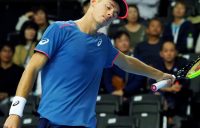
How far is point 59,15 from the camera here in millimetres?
12141

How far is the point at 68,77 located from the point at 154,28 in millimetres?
5723

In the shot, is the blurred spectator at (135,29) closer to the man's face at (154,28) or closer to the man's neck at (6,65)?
the man's face at (154,28)

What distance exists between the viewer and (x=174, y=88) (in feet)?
28.4

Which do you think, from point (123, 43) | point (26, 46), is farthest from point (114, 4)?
point (26, 46)

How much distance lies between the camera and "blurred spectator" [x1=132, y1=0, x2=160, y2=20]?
37.4 ft

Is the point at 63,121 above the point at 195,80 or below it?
below

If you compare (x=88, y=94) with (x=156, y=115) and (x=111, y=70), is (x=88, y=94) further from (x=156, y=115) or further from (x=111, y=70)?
(x=111, y=70)

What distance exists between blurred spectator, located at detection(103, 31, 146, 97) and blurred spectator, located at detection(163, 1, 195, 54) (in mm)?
845

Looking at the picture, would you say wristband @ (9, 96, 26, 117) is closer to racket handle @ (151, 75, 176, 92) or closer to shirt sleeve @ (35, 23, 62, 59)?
shirt sleeve @ (35, 23, 62, 59)

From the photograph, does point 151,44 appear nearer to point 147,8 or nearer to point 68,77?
point 147,8

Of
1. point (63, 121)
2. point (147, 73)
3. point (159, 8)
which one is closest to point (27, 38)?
point (159, 8)

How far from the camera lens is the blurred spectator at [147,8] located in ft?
37.4

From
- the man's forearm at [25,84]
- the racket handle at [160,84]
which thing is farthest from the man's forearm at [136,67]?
the man's forearm at [25,84]

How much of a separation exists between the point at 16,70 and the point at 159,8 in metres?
3.70
